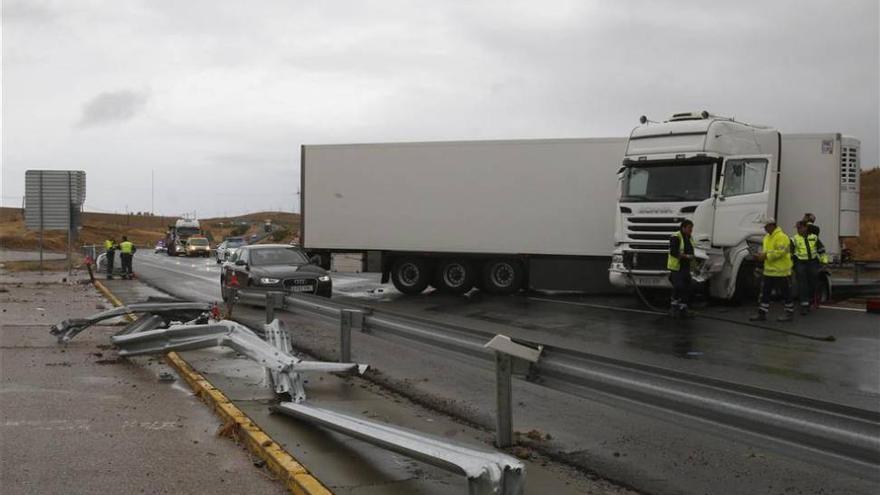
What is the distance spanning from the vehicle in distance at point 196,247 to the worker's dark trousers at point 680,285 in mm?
49467

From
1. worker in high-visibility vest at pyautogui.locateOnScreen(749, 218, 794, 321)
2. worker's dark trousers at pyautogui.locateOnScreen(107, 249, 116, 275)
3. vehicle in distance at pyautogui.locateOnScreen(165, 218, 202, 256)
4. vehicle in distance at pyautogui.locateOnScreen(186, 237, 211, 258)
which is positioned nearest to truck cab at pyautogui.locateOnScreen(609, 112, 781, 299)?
worker in high-visibility vest at pyautogui.locateOnScreen(749, 218, 794, 321)

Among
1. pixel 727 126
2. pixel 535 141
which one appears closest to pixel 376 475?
pixel 727 126

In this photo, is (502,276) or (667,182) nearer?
(667,182)

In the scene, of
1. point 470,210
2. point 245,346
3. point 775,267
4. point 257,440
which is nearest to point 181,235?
point 470,210

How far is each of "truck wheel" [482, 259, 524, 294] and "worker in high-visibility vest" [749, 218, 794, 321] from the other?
650cm

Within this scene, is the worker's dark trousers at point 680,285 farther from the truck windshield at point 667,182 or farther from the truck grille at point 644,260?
the truck windshield at point 667,182

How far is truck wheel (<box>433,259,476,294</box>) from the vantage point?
19297 mm

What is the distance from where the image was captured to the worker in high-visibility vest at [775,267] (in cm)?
1289

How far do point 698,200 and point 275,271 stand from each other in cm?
886

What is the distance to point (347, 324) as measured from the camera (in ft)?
26.7

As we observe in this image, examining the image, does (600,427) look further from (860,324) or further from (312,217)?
(312,217)

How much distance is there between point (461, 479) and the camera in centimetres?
477

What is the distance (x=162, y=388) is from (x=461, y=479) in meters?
4.08

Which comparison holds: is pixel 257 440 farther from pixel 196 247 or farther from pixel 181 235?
pixel 181 235
